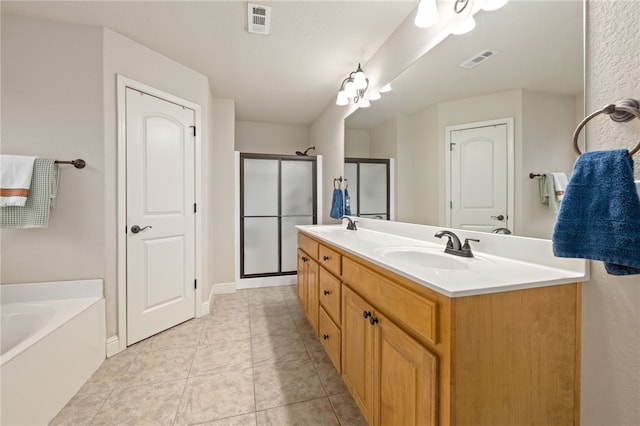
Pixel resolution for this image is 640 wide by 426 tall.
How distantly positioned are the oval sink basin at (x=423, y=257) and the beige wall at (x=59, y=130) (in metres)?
2.04

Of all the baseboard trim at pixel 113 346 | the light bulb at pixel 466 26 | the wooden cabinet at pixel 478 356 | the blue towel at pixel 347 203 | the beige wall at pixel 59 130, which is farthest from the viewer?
the blue towel at pixel 347 203

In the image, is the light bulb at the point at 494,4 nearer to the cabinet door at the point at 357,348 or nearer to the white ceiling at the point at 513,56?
the white ceiling at the point at 513,56

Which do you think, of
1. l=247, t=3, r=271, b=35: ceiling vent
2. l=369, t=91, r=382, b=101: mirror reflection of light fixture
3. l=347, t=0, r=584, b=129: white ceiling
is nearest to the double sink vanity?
l=347, t=0, r=584, b=129: white ceiling

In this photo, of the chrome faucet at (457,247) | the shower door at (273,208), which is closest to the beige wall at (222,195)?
the shower door at (273,208)

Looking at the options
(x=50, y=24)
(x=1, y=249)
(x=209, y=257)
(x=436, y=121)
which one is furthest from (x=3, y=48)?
(x=436, y=121)

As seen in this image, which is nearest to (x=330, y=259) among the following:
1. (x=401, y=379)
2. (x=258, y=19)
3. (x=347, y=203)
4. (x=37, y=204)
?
(x=401, y=379)

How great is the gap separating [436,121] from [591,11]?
0.74m

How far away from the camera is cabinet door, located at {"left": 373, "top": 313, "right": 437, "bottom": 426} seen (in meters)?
0.82

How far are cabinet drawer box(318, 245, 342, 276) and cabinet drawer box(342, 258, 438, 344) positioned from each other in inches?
6.9

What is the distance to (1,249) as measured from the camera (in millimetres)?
1786

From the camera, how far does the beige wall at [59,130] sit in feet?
5.87

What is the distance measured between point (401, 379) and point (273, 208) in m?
2.86

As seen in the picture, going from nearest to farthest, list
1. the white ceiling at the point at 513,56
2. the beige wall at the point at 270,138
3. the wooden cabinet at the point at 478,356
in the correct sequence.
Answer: the wooden cabinet at the point at 478,356 < the white ceiling at the point at 513,56 < the beige wall at the point at 270,138

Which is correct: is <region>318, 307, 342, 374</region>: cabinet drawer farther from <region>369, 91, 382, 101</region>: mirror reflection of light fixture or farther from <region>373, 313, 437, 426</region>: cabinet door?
<region>369, 91, 382, 101</region>: mirror reflection of light fixture
